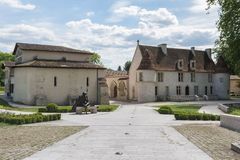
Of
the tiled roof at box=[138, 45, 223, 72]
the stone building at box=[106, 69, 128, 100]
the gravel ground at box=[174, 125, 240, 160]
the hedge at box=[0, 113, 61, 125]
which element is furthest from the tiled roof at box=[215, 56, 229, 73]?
the gravel ground at box=[174, 125, 240, 160]

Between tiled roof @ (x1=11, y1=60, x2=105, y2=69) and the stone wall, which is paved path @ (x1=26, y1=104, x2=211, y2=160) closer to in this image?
the stone wall

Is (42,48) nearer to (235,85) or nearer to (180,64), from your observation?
(180,64)

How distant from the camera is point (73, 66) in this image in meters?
49.7

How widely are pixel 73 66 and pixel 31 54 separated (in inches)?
245

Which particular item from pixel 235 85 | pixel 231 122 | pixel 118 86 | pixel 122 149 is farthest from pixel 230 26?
pixel 235 85

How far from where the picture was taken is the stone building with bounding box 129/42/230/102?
6181 centimetres

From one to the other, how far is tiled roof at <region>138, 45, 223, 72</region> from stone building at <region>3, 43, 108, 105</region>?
40.6 feet

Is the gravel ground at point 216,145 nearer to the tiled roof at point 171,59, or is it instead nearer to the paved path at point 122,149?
the paved path at point 122,149

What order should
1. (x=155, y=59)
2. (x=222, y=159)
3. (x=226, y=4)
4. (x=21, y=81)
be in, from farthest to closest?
(x=155, y=59) → (x=21, y=81) → (x=226, y=4) → (x=222, y=159)

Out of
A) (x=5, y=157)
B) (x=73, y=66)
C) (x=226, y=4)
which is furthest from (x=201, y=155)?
(x=73, y=66)

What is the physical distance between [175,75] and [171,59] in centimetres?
312

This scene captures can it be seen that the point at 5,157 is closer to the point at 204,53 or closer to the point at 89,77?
the point at 89,77

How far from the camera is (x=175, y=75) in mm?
67062

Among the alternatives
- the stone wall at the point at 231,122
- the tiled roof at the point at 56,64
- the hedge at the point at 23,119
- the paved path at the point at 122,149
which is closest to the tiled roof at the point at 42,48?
the tiled roof at the point at 56,64
